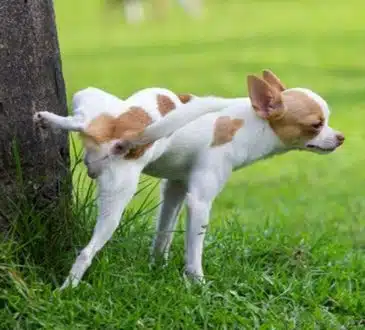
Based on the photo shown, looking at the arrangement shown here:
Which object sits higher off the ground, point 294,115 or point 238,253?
point 294,115

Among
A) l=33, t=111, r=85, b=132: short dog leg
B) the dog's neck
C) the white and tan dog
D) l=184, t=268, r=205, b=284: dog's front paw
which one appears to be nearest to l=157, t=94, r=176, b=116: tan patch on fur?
the white and tan dog

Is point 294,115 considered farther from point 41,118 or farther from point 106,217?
point 41,118

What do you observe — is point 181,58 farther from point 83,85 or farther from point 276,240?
point 276,240

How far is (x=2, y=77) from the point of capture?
225 inches

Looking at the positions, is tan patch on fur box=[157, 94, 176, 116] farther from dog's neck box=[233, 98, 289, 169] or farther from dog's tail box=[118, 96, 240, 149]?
→ dog's neck box=[233, 98, 289, 169]

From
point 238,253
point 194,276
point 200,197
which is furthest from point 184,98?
point 238,253

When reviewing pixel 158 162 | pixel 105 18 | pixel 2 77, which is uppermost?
pixel 2 77

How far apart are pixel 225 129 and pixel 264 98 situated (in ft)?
0.76

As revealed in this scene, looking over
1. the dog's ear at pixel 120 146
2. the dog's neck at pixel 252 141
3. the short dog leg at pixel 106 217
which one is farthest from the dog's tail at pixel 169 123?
the dog's neck at pixel 252 141

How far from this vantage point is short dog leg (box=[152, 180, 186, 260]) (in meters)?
6.25

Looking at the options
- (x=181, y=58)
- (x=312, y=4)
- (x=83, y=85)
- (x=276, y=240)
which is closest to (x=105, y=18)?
(x=312, y=4)

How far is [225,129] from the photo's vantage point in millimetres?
5941

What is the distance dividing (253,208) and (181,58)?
10.0 meters

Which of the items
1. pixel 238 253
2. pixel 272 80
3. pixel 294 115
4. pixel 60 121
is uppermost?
pixel 60 121
